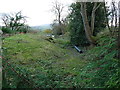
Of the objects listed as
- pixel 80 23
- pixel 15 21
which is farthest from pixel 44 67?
pixel 15 21

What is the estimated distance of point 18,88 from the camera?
124 cm

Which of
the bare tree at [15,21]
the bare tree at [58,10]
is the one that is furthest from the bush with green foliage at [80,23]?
the bare tree at [58,10]

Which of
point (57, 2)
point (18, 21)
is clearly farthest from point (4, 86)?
point (57, 2)

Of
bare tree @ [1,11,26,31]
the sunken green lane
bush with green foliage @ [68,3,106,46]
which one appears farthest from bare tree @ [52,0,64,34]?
the sunken green lane

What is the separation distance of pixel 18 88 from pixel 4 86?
0.44ft

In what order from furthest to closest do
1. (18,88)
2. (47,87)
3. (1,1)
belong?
(1,1) < (47,87) < (18,88)

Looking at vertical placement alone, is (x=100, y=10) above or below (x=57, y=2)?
below

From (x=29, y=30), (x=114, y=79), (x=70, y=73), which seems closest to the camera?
(x=114, y=79)

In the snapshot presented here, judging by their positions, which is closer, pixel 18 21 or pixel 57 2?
pixel 18 21

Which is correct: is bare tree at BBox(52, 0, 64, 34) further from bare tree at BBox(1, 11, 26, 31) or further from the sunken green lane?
the sunken green lane

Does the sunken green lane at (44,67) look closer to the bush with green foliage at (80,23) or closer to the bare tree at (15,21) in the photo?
the bush with green foliage at (80,23)

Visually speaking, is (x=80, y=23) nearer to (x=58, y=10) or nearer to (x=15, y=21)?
(x=15, y=21)

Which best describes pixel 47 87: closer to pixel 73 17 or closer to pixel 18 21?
pixel 73 17

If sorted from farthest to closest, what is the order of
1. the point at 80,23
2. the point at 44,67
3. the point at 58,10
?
the point at 58,10 → the point at 80,23 → the point at 44,67
